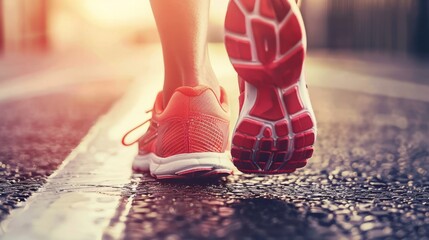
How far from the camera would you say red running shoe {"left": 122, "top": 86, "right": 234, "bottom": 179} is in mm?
1543

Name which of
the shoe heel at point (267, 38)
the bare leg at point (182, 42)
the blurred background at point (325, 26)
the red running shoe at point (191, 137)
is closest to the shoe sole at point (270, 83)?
the shoe heel at point (267, 38)

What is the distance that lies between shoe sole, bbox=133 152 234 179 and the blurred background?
686cm

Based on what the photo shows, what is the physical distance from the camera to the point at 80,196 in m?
1.42

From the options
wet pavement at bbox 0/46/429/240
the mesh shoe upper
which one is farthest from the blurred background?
the mesh shoe upper

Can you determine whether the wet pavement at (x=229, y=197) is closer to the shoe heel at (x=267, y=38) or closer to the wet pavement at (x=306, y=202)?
the wet pavement at (x=306, y=202)

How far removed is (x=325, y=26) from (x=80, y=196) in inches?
551

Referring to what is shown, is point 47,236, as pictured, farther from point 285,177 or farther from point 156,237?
point 285,177

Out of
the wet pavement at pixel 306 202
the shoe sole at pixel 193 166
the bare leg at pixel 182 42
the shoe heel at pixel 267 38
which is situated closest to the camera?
the wet pavement at pixel 306 202

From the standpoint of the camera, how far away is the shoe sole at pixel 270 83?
142 centimetres

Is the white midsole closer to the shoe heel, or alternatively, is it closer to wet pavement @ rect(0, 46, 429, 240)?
wet pavement @ rect(0, 46, 429, 240)

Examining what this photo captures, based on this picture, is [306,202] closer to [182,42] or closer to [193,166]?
[193,166]

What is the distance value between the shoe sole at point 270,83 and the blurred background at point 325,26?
6956mm

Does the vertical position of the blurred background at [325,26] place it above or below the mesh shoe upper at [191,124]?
above

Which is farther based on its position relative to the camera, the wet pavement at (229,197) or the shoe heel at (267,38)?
the shoe heel at (267,38)
